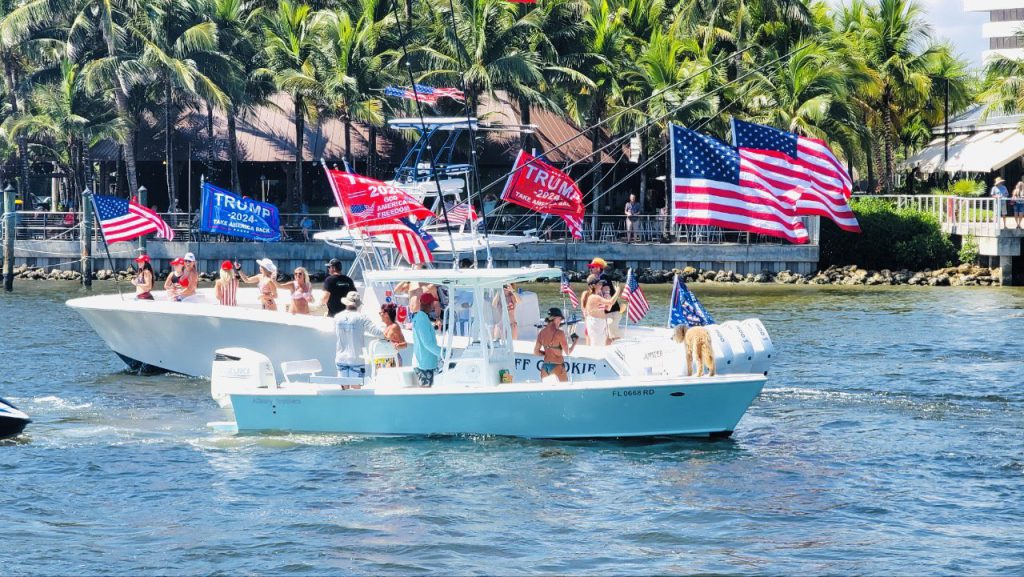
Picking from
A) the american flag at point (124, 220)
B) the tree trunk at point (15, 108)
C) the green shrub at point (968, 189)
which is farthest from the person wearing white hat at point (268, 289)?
the green shrub at point (968, 189)

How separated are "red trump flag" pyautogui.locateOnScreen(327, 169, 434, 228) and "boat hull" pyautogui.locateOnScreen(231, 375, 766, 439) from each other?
12.7 feet

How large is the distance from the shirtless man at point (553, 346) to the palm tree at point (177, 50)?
3203 centimetres

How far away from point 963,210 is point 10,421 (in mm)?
36312

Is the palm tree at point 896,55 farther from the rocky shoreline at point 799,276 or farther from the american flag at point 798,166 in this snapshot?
the american flag at point 798,166

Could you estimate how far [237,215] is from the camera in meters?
24.6

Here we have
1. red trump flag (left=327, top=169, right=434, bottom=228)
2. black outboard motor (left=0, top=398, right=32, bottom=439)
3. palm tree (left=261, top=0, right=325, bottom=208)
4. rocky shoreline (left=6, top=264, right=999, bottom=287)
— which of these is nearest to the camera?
black outboard motor (left=0, top=398, right=32, bottom=439)

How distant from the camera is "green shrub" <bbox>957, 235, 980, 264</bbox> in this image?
154 ft

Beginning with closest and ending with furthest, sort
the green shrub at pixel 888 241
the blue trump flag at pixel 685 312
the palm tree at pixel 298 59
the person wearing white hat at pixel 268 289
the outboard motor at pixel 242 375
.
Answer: the outboard motor at pixel 242 375
the blue trump flag at pixel 685 312
the person wearing white hat at pixel 268 289
the green shrub at pixel 888 241
the palm tree at pixel 298 59

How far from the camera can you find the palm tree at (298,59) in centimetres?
5000

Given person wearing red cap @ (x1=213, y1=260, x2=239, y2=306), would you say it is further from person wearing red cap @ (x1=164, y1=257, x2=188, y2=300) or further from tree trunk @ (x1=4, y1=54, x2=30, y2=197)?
A: tree trunk @ (x1=4, y1=54, x2=30, y2=197)

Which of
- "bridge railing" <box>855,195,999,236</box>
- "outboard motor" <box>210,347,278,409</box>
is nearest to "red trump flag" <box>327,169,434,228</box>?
"outboard motor" <box>210,347,278,409</box>

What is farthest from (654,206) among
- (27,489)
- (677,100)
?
(27,489)

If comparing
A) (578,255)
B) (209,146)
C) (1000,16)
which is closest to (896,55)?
(578,255)

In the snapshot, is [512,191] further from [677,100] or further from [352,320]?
[677,100]
